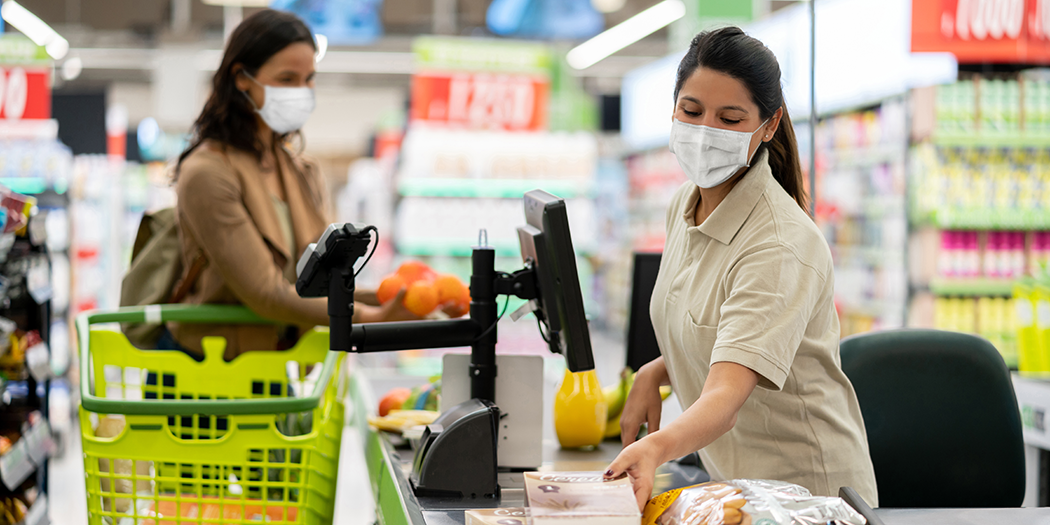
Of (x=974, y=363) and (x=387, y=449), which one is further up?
(x=974, y=363)

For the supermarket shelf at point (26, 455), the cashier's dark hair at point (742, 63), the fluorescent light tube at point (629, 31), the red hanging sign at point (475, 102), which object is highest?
the fluorescent light tube at point (629, 31)

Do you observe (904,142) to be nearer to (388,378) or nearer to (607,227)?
(388,378)

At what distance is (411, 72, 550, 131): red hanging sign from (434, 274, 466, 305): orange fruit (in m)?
5.75

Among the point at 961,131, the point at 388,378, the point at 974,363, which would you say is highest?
the point at 961,131

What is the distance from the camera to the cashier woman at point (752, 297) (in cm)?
136

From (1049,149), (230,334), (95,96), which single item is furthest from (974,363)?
(95,96)

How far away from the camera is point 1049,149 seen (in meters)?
5.15

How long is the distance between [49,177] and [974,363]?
20.0ft

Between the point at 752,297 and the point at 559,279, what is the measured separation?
0.98 feet

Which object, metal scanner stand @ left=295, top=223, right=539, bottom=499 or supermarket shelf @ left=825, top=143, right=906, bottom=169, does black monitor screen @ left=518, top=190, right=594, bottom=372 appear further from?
supermarket shelf @ left=825, top=143, right=906, bottom=169

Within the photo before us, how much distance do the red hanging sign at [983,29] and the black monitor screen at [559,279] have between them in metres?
4.18

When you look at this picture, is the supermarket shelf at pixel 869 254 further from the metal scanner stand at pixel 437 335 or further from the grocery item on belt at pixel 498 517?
the grocery item on belt at pixel 498 517

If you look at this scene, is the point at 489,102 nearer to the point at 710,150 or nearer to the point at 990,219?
the point at 990,219

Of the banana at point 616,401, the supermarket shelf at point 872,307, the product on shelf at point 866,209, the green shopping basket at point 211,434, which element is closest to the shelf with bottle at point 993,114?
the product on shelf at point 866,209
